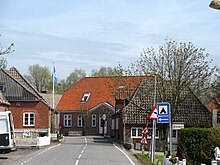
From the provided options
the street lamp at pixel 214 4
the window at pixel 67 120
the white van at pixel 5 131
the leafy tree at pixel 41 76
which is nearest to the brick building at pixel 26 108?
the window at pixel 67 120

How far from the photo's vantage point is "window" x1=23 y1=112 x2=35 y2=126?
59.6 m

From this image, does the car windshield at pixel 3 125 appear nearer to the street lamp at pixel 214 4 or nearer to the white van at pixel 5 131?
the white van at pixel 5 131

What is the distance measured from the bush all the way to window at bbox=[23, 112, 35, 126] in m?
36.2

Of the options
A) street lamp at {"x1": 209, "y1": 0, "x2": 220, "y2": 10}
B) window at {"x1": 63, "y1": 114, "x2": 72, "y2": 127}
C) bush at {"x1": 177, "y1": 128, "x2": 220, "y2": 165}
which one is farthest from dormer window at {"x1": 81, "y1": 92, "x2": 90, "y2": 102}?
street lamp at {"x1": 209, "y1": 0, "x2": 220, "y2": 10}

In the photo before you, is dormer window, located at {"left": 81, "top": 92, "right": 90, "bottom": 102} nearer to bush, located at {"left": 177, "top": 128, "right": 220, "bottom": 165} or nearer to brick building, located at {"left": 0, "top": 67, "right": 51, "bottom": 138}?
brick building, located at {"left": 0, "top": 67, "right": 51, "bottom": 138}

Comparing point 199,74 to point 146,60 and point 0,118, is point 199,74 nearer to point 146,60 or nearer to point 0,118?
point 146,60

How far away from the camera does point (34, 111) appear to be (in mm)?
59406

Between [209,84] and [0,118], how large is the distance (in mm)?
25015

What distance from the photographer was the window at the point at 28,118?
196 feet

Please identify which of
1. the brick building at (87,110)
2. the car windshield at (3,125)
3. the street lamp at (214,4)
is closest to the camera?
the street lamp at (214,4)

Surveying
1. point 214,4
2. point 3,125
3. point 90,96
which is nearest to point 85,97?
point 90,96

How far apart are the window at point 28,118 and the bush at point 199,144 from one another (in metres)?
36.2

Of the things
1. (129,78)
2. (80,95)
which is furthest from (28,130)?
(80,95)

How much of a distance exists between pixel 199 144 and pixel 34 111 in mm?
37289
